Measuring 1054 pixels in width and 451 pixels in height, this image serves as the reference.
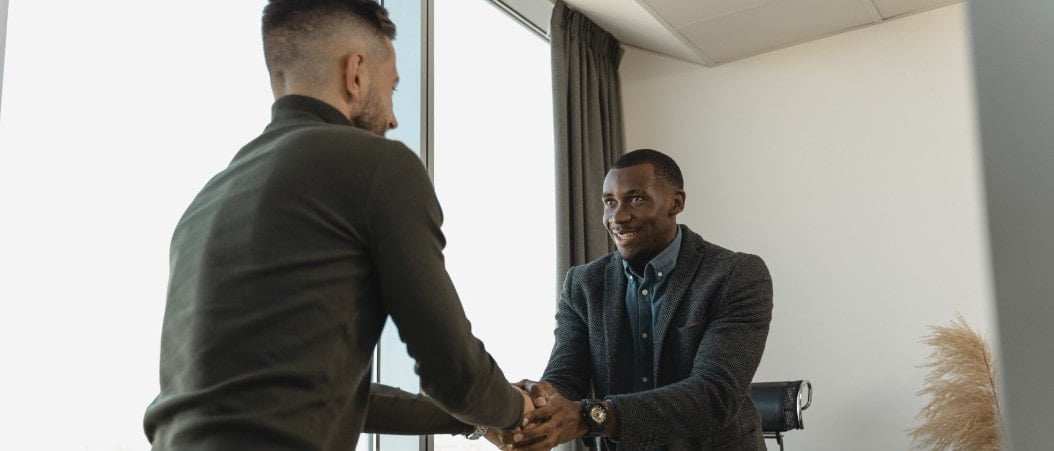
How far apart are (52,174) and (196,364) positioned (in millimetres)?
1704

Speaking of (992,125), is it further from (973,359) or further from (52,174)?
(973,359)

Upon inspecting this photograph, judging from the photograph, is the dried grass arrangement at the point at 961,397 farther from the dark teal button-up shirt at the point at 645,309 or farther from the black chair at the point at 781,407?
the dark teal button-up shirt at the point at 645,309

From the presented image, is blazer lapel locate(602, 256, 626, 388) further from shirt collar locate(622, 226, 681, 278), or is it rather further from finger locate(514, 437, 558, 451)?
finger locate(514, 437, 558, 451)

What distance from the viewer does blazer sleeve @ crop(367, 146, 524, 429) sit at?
1.22m

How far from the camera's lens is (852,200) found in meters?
4.84

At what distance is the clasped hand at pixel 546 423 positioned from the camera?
204cm

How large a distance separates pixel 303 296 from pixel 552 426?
102 centimetres

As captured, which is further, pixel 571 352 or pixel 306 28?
pixel 571 352

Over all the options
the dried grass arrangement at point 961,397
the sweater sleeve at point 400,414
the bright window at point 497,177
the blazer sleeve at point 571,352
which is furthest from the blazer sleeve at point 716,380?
the dried grass arrangement at point 961,397

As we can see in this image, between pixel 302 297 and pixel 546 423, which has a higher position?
pixel 302 297

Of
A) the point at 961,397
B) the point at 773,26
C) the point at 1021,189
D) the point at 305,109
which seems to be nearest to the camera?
the point at 1021,189

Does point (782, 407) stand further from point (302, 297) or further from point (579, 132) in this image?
point (302, 297)

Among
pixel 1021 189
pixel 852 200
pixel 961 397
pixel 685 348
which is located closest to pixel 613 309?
pixel 685 348

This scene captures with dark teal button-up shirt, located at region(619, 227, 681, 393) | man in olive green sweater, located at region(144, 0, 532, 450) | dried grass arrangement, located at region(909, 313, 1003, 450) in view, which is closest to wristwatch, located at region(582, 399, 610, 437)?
dark teal button-up shirt, located at region(619, 227, 681, 393)
